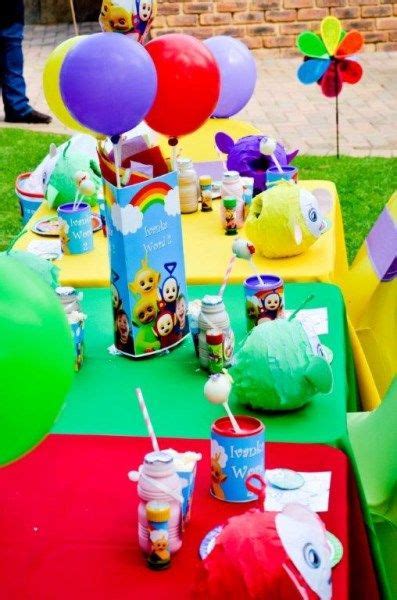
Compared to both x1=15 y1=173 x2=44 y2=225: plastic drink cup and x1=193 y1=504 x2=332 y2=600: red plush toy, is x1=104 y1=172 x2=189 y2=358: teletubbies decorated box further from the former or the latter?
x1=15 y1=173 x2=44 y2=225: plastic drink cup

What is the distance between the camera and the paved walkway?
26.2ft

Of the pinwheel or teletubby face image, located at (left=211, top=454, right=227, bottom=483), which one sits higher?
teletubby face image, located at (left=211, top=454, right=227, bottom=483)

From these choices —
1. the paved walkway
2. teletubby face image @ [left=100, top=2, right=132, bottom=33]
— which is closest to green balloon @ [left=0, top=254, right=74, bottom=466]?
teletubby face image @ [left=100, top=2, right=132, bottom=33]

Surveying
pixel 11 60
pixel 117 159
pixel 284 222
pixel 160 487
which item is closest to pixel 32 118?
pixel 11 60

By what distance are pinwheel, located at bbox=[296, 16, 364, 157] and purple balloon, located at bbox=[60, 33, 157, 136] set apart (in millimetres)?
4013

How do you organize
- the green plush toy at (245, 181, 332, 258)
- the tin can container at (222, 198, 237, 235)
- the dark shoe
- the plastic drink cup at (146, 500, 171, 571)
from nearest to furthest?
the plastic drink cup at (146, 500, 171, 571) → the green plush toy at (245, 181, 332, 258) → the tin can container at (222, 198, 237, 235) → the dark shoe

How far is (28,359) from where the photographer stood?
152 centimetres

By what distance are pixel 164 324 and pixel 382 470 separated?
714mm

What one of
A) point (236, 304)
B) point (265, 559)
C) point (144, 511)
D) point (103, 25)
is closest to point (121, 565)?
point (144, 511)

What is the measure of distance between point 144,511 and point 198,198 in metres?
2.37

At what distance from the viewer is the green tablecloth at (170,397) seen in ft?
8.05

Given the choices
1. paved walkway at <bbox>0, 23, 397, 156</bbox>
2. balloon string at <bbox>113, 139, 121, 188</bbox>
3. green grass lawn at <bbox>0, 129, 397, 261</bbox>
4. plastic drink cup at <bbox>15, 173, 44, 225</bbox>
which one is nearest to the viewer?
balloon string at <bbox>113, 139, 121, 188</bbox>

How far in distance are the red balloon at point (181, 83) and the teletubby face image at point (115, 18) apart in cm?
14

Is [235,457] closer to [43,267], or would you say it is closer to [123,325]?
[123,325]
